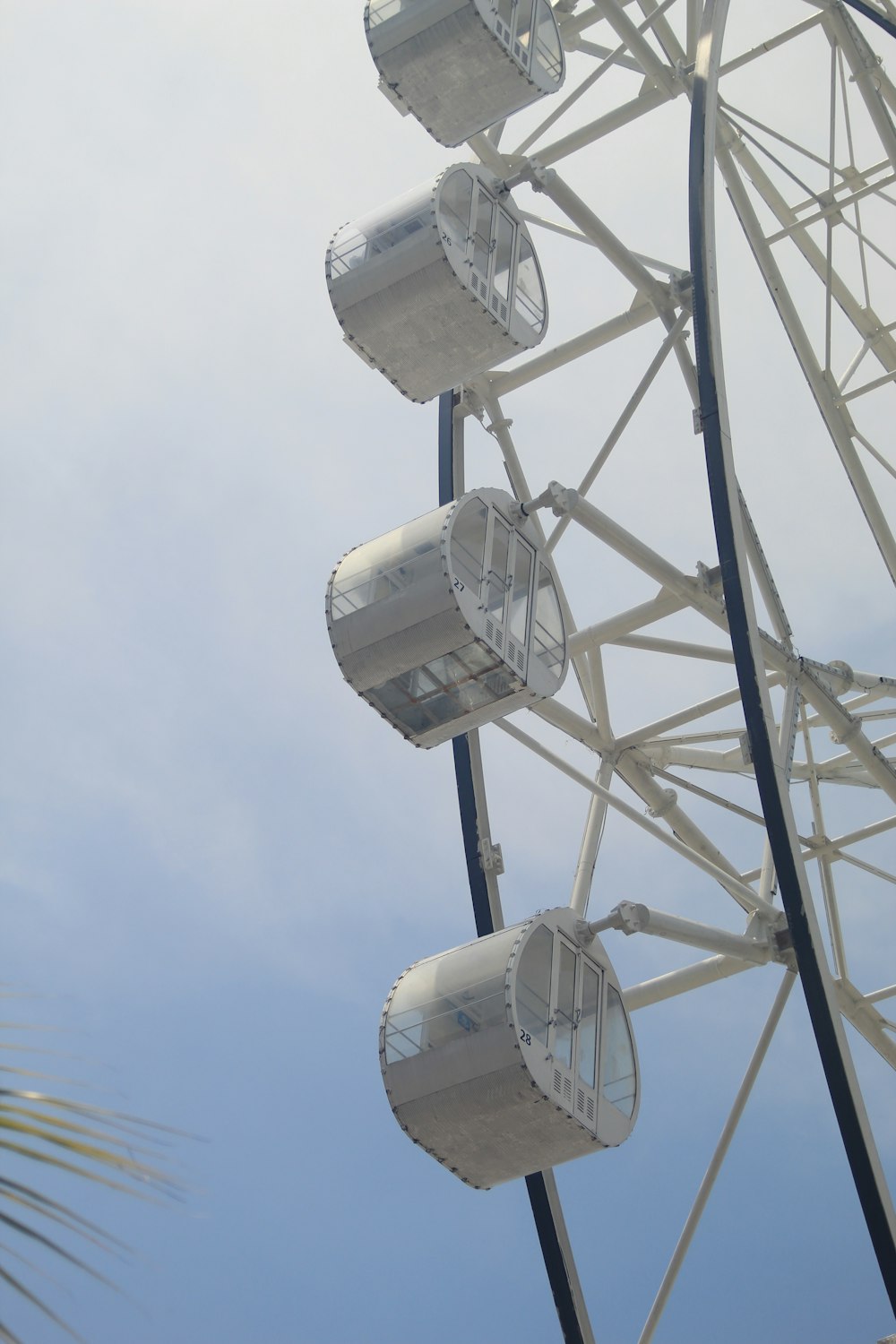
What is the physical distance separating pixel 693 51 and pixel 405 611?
8.59 m

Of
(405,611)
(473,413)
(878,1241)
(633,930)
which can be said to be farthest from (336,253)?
(878,1241)

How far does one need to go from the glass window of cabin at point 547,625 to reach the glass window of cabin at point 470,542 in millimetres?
811

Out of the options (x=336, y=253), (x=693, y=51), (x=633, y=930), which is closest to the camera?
(x=633, y=930)

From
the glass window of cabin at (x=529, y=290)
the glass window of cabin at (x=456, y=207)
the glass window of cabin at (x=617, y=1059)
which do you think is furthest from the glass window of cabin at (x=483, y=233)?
the glass window of cabin at (x=617, y=1059)

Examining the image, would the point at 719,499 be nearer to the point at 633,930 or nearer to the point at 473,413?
the point at 633,930

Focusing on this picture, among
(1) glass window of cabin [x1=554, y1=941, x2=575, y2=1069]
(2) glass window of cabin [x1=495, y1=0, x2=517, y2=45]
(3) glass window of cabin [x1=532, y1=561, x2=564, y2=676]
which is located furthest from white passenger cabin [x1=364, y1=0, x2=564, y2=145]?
(1) glass window of cabin [x1=554, y1=941, x2=575, y2=1069]

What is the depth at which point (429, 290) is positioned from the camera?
16.6 meters

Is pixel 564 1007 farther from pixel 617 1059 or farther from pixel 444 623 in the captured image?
pixel 444 623

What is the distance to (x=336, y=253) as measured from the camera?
674 inches

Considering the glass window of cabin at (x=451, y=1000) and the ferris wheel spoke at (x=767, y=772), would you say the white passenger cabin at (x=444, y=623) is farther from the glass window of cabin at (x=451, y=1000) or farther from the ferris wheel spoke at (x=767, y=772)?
the glass window of cabin at (x=451, y=1000)

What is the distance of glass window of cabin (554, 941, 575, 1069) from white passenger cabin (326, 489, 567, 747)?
7.95 ft

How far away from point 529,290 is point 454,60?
2.45 m

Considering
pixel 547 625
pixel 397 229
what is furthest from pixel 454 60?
pixel 547 625

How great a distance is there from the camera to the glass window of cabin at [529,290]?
17.6m
